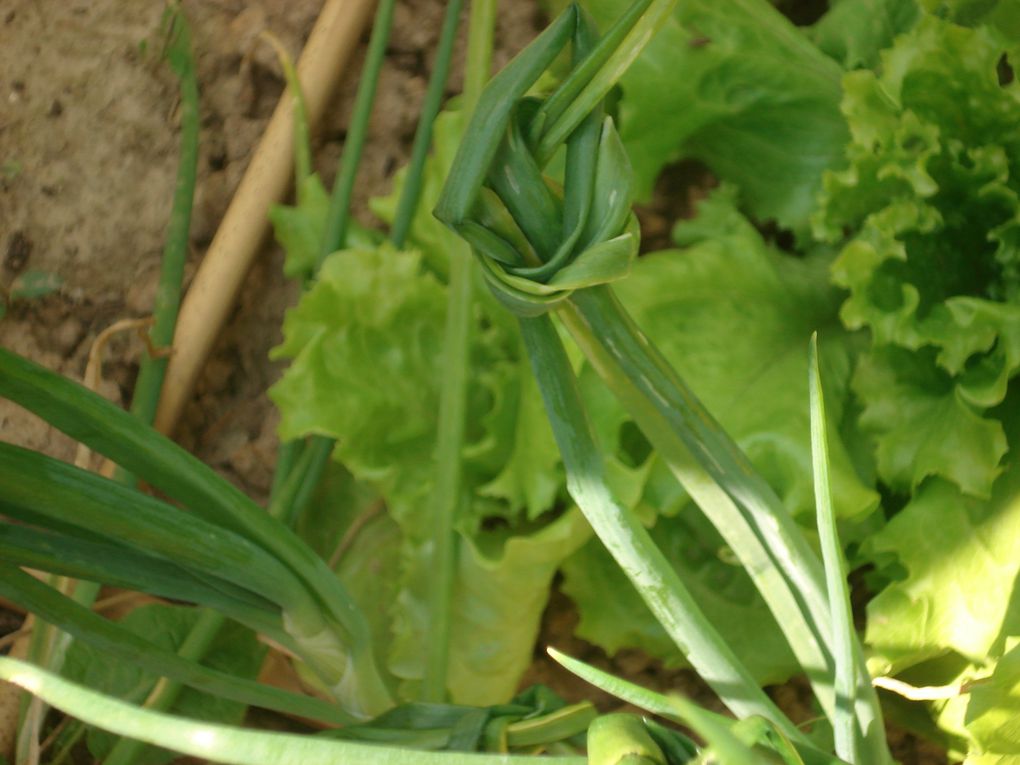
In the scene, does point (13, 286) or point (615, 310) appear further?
point (13, 286)

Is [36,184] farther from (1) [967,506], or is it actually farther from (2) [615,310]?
(1) [967,506]

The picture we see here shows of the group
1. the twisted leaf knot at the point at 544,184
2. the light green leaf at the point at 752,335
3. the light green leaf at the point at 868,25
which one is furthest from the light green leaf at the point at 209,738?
the light green leaf at the point at 868,25

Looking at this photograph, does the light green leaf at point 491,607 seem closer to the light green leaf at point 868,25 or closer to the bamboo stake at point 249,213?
the bamboo stake at point 249,213

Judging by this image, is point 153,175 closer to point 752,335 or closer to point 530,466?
point 530,466

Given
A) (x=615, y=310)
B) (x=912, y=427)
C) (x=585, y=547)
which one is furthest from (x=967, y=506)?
(x=615, y=310)

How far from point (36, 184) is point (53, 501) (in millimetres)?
578

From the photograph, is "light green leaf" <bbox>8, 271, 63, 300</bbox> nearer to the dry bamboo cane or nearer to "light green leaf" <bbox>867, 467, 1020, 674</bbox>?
the dry bamboo cane

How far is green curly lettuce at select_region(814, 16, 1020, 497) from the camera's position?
0.79m

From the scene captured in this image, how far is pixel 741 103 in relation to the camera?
3.05ft

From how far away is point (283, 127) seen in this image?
1.02m

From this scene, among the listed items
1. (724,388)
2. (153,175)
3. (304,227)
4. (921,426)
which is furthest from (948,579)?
(153,175)

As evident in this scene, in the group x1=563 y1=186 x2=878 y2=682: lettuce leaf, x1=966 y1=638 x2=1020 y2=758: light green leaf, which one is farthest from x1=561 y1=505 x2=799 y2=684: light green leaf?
x1=966 y1=638 x2=1020 y2=758: light green leaf

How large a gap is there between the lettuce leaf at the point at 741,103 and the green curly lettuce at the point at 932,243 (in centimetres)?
9

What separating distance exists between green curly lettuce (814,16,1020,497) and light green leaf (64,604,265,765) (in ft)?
1.86
